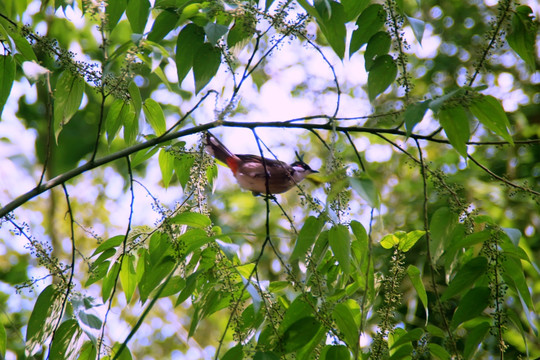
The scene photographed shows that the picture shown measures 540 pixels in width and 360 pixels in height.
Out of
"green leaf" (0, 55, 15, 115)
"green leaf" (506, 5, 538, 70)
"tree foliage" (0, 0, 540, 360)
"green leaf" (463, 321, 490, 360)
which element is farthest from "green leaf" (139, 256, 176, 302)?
"green leaf" (506, 5, 538, 70)

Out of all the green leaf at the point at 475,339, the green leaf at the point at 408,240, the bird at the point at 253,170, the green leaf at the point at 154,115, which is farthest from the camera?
the bird at the point at 253,170

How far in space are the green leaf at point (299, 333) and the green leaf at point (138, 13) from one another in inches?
34.6

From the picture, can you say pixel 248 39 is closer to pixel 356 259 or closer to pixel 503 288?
pixel 356 259

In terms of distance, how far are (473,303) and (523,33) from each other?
2.24 ft

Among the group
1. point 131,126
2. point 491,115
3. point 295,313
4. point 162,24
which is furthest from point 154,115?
point 491,115

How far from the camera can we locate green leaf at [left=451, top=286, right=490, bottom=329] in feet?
4.14

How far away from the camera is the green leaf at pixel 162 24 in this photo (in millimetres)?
1345

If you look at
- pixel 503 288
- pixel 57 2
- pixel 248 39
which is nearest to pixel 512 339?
pixel 503 288

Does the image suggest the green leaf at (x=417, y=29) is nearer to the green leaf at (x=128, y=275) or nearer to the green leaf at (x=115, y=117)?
the green leaf at (x=115, y=117)

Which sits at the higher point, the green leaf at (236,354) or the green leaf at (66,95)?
the green leaf at (66,95)

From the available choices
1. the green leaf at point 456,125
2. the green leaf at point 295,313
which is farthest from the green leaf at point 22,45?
the green leaf at point 456,125

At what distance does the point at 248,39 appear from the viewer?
1366mm

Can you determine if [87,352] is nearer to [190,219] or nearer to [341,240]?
[190,219]

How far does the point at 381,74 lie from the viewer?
1.32m
